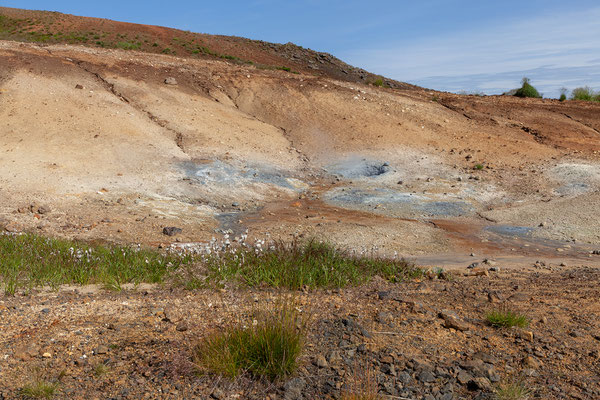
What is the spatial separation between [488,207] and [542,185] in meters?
1.95

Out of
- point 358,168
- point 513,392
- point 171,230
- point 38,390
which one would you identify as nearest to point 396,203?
point 358,168

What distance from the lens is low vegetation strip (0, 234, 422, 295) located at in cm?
533

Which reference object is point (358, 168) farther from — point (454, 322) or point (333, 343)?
point (333, 343)

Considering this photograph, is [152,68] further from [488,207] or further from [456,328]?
[456,328]

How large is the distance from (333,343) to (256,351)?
67 cm

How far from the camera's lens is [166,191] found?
36.3ft

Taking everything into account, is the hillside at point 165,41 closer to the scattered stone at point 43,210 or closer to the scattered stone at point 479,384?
the scattered stone at point 43,210

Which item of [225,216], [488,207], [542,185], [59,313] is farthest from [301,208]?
[59,313]

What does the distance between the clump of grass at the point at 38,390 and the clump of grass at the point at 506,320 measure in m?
3.26

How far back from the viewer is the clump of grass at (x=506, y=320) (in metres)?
4.23

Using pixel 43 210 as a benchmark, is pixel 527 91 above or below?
above

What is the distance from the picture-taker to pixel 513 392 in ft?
10.7

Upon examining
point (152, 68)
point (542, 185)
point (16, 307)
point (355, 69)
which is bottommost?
point (16, 307)

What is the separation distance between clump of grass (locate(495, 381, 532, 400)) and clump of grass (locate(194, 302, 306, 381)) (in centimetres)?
129
